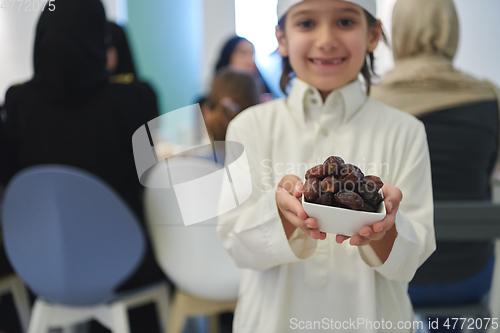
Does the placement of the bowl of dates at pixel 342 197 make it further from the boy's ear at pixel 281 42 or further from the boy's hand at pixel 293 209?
the boy's ear at pixel 281 42

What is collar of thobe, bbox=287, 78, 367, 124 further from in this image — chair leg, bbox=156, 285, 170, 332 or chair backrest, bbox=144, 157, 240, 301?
chair leg, bbox=156, 285, 170, 332

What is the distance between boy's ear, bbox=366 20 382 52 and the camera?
0.36 metres

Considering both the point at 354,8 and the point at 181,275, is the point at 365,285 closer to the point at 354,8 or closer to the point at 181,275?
the point at 354,8

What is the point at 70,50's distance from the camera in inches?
20.8

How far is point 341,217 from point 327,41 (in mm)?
158

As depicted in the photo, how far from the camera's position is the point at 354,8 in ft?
1.13

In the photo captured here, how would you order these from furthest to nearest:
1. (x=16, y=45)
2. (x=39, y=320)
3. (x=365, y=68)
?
(x=39, y=320), (x=16, y=45), (x=365, y=68)

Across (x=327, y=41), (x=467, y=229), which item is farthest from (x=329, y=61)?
(x=467, y=229)

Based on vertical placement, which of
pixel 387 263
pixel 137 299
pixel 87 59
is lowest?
pixel 137 299

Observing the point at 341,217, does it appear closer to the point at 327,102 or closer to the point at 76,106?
the point at 327,102

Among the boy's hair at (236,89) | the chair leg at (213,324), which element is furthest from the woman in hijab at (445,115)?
the chair leg at (213,324)

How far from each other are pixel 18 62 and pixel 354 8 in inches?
16.5

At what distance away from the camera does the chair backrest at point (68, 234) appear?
0.66 meters

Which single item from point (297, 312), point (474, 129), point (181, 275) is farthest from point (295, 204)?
point (181, 275)
